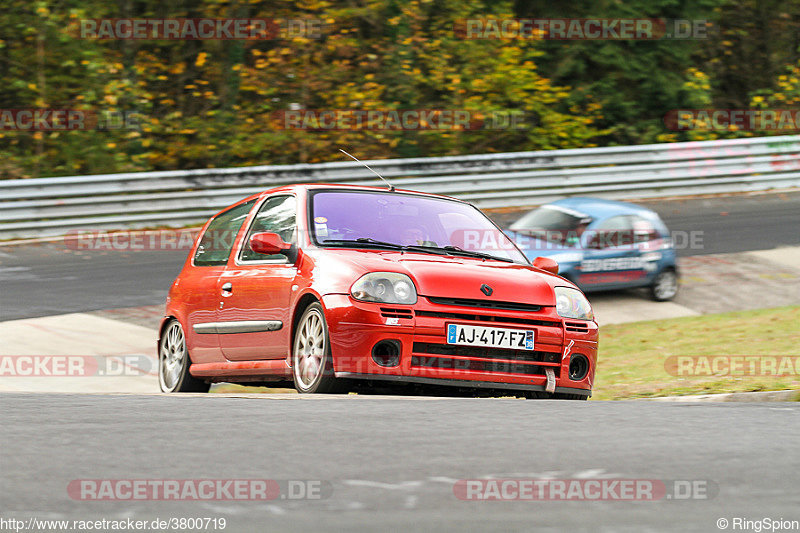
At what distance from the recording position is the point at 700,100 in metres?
27.4

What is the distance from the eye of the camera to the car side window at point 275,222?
752 centimetres

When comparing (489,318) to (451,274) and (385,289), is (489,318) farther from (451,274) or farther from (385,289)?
(385,289)

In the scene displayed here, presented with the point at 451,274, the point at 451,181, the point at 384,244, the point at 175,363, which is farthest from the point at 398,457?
the point at 451,181

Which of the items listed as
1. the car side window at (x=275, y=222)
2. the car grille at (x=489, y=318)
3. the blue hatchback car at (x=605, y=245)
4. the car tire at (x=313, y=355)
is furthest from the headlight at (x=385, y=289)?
the blue hatchback car at (x=605, y=245)

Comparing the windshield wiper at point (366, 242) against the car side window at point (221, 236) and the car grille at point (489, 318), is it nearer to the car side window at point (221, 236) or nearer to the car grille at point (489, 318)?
the car grille at point (489, 318)

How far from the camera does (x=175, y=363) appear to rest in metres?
8.81

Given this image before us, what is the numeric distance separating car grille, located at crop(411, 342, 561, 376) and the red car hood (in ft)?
1.00

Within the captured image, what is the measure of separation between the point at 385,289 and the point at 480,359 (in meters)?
0.69

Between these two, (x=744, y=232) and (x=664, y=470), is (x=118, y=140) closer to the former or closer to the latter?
(x=744, y=232)

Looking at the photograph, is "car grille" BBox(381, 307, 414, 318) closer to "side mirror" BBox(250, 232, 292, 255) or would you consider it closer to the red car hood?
the red car hood

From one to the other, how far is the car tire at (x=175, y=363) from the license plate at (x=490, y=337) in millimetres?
2699

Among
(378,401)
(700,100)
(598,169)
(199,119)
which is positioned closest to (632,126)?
(700,100)

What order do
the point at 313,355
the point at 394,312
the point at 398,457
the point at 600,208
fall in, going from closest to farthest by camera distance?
the point at 398,457 → the point at 394,312 → the point at 313,355 → the point at 600,208

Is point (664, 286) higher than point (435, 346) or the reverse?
the reverse
